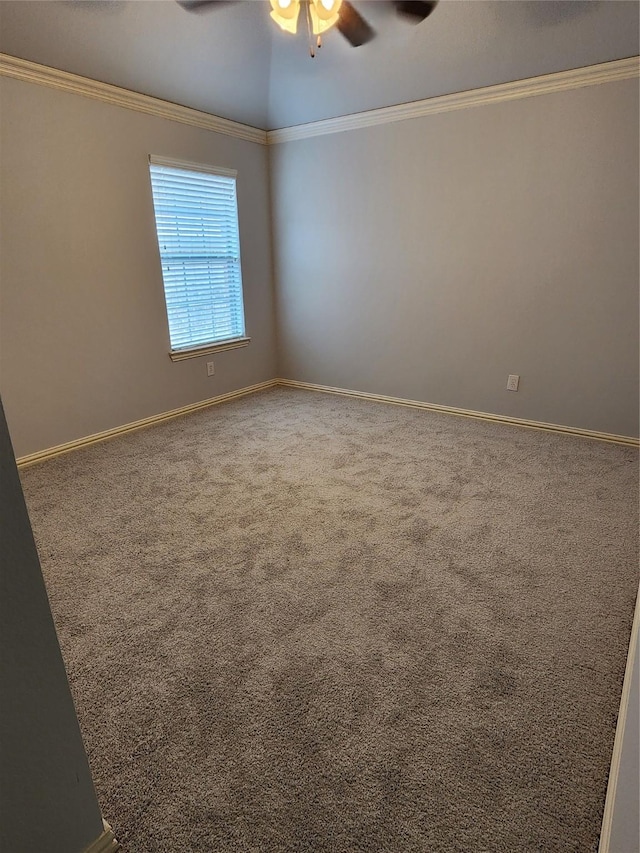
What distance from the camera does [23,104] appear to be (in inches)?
111

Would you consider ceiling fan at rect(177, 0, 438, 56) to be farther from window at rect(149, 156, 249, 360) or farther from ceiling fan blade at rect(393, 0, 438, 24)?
window at rect(149, 156, 249, 360)

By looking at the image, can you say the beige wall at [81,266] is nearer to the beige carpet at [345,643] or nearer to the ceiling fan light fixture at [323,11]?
the beige carpet at [345,643]

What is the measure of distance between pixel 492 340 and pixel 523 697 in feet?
9.59

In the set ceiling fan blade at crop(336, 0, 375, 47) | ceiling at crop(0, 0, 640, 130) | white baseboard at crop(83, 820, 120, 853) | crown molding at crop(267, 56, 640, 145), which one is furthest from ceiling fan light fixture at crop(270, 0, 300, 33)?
white baseboard at crop(83, 820, 120, 853)

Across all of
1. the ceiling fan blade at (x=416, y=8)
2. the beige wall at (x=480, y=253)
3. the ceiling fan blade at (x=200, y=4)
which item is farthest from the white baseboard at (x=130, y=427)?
the ceiling fan blade at (x=416, y=8)

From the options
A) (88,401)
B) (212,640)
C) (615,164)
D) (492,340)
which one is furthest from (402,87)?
(212,640)

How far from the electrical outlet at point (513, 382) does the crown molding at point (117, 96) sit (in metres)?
3.20

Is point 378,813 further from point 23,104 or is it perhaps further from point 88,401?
point 23,104

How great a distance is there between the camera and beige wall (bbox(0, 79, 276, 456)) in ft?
9.63

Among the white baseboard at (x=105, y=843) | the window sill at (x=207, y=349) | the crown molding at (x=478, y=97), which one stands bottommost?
the white baseboard at (x=105, y=843)

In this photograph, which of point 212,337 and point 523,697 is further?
point 212,337

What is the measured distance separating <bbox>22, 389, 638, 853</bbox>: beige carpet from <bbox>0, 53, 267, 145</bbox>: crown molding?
2.41 metres

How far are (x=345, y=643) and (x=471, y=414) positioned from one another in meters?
2.84

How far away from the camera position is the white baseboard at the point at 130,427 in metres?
3.27
